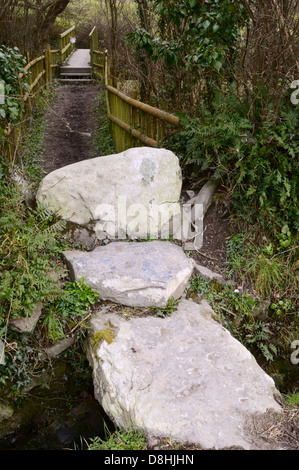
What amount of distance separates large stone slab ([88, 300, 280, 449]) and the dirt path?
3.91m

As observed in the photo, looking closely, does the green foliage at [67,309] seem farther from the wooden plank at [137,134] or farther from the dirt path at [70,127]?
the dirt path at [70,127]

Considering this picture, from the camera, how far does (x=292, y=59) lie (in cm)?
473

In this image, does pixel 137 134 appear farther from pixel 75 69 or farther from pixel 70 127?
pixel 75 69

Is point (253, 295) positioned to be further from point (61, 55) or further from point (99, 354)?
point (61, 55)

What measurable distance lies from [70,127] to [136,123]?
3466mm

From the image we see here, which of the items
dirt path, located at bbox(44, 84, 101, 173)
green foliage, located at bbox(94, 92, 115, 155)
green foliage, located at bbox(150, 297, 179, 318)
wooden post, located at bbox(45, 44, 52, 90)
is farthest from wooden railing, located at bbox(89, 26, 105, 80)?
green foliage, located at bbox(150, 297, 179, 318)

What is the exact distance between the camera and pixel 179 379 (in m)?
3.19

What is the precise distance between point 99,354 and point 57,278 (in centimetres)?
95

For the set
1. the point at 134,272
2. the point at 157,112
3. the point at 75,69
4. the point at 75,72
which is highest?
the point at 75,69

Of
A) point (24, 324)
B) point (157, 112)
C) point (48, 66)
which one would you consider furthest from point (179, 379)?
point (48, 66)

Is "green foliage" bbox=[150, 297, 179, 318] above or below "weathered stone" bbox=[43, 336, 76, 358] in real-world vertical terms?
above

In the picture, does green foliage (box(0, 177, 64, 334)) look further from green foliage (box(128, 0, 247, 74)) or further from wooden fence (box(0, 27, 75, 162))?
green foliage (box(128, 0, 247, 74))

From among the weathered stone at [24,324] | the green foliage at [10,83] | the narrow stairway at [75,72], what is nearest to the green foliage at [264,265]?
the weathered stone at [24,324]

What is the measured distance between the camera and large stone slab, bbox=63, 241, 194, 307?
3982mm
